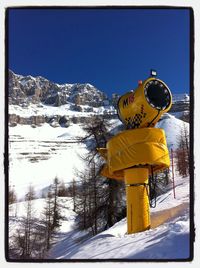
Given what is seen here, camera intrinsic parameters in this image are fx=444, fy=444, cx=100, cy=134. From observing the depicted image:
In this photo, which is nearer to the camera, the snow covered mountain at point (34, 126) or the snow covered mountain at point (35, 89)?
the snow covered mountain at point (35, 89)

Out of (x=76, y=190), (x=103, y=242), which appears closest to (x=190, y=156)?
(x=103, y=242)

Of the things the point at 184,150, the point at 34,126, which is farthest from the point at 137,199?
the point at 34,126

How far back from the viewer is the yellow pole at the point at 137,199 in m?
3.01

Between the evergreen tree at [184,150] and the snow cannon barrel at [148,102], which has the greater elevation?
the snow cannon barrel at [148,102]

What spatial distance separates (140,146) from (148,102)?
29 centimetres

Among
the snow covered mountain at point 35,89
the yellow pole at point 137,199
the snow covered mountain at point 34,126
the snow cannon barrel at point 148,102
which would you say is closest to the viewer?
the snow covered mountain at point 35,89

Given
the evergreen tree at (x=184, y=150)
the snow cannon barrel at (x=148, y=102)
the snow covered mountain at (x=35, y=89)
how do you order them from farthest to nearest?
1. the evergreen tree at (x=184, y=150)
2. the snow cannon barrel at (x=148, y=102)
3. the snow covered mountain at (x=35, y=89)

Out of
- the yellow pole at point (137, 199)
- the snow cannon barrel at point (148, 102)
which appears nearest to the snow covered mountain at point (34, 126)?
the snow cannon barrel at point (148, 102)

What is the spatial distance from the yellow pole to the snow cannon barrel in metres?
0.33

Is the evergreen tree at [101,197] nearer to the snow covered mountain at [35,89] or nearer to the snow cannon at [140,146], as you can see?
the snow covered mountain at [35,89]

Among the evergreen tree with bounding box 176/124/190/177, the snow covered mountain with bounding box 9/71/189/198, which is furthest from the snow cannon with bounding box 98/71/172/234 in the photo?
the snow covered mountain with bounding box 9/71/189/198

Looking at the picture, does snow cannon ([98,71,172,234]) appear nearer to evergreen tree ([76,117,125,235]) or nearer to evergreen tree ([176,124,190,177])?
evergreen tree ([176,124,190,177])

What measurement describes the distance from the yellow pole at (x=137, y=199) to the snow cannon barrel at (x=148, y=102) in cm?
33
